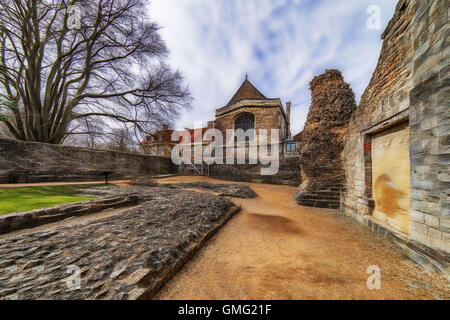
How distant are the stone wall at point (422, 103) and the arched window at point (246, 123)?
44.5 feet

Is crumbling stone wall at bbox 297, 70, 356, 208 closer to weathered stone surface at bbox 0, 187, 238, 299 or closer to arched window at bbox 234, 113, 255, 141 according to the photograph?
weathered stone surface at bbox 0, 187, 238, 299

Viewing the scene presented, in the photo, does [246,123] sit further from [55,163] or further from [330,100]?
[55,163]

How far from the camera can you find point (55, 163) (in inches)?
334

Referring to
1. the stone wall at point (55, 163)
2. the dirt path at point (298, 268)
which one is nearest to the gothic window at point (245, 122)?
the stone wall at point (55, 163)

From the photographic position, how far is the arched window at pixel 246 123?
17.5 metres

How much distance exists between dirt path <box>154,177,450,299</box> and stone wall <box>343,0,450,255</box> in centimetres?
63

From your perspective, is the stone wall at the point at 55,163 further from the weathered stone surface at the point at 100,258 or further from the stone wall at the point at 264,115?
the stone wall at the point at 264,115

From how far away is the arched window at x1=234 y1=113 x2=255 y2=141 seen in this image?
1752 cm

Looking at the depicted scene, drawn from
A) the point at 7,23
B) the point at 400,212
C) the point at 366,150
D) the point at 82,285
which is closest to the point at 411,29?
the point at 366,150

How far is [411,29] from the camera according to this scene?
10.00 ft
